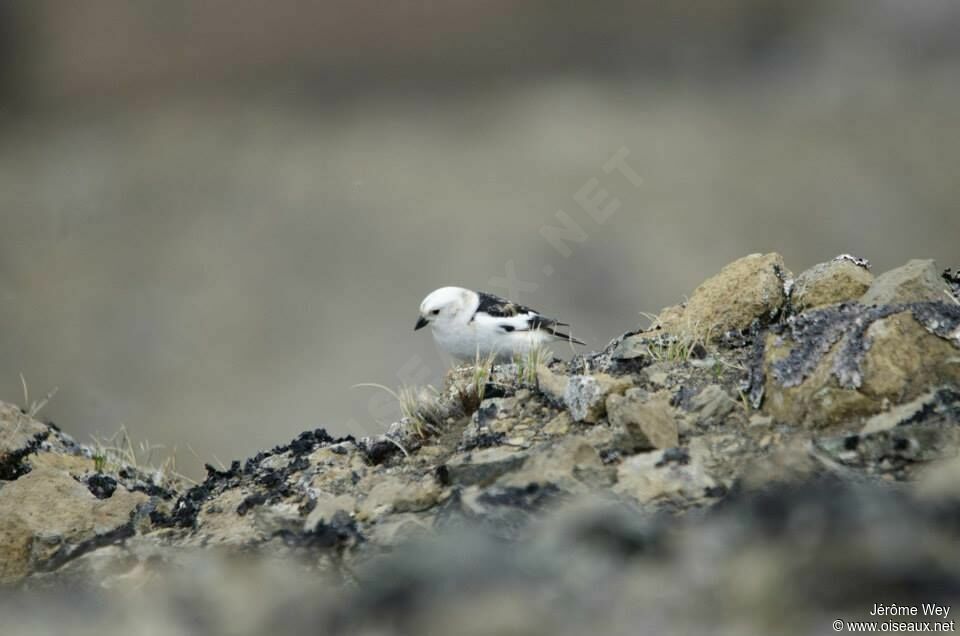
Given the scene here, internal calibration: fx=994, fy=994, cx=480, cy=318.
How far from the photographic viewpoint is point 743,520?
13.7 ft

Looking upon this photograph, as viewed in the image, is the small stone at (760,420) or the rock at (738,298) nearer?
the small stone at (760,420)

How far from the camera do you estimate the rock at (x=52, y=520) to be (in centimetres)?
615

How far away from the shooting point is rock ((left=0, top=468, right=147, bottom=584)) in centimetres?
615

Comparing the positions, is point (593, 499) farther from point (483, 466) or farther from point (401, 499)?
point (401, 499)

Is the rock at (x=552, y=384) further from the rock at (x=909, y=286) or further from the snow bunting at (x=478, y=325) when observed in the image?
the rock at (x=909, y=286)

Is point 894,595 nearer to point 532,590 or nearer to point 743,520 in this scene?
point 743,520

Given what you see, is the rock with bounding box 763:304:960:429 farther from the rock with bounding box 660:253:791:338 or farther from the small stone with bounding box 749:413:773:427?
the rock with bounding box 660:253:791:338

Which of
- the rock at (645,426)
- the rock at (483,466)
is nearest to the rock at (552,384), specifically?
the rock at (645,426)

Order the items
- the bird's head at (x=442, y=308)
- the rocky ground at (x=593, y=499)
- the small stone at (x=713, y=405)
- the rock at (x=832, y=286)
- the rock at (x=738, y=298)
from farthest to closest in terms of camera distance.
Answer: the bird's head at (x=442, y=308) → the rock at (x=738, y=298) → the rock at (x=832, y=286) → the small stone at (x=713, y=405) → the rocky ground at (x=593, y=499)

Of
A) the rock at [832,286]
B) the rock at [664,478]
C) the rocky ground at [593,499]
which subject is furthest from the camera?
the rock at [832,286]

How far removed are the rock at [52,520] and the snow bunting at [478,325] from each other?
3.11m

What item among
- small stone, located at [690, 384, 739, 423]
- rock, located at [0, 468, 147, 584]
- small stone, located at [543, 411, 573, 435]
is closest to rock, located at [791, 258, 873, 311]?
small stone, located at [690, 384, 739, 423]

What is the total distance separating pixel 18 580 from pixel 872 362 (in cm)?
520

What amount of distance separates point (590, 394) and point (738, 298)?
1.77 m
